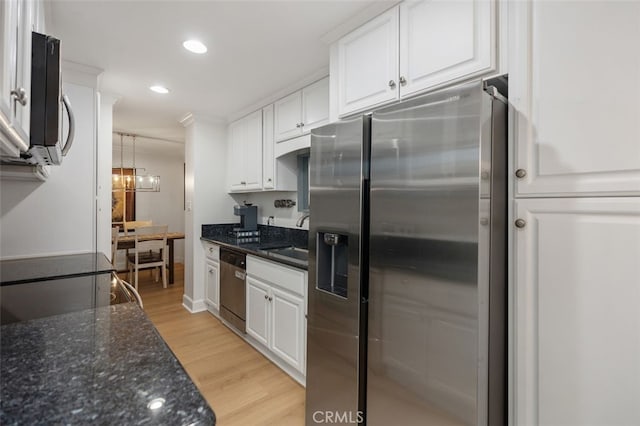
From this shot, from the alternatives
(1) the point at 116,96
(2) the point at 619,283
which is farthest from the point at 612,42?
(1) the point at 116,96

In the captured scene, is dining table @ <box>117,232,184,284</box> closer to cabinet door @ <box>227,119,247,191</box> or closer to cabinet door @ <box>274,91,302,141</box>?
cabinet door @ <box>227,119,247,191</box>

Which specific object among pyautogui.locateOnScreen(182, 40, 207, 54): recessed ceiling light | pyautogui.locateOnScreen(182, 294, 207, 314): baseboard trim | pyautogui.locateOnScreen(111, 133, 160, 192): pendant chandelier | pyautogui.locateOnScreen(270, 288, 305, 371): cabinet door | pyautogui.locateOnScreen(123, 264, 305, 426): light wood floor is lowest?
pyautogui.locateOnScreen(123, 264, 305, 426): light wood floor

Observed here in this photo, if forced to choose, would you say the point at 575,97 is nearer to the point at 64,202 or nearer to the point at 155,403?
the point at 155,403

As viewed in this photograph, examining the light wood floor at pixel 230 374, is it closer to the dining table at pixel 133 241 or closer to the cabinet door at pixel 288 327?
the cabinet door at pixel 288 327

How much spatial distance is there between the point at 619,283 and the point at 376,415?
3.39 ft

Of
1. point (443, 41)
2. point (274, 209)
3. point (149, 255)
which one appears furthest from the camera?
point (149, 255)

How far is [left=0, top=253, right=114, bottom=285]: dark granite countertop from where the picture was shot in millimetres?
1513

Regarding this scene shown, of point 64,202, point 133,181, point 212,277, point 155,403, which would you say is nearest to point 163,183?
point 133,181

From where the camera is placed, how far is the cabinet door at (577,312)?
2.93 ft

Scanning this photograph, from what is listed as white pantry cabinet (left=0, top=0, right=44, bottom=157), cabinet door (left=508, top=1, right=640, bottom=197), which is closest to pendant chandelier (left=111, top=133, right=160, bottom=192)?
white pantry cabinet (left=0, top=0, right=44, bottom=157)

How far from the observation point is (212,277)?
3.39 meters

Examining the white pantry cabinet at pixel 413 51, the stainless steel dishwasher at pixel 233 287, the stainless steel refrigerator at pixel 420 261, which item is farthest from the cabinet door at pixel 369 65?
the stainless steel dishwasher at pixel 233 287

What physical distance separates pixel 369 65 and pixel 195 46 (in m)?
1.24

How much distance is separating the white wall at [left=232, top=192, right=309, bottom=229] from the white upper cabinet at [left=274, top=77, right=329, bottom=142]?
0.72m
